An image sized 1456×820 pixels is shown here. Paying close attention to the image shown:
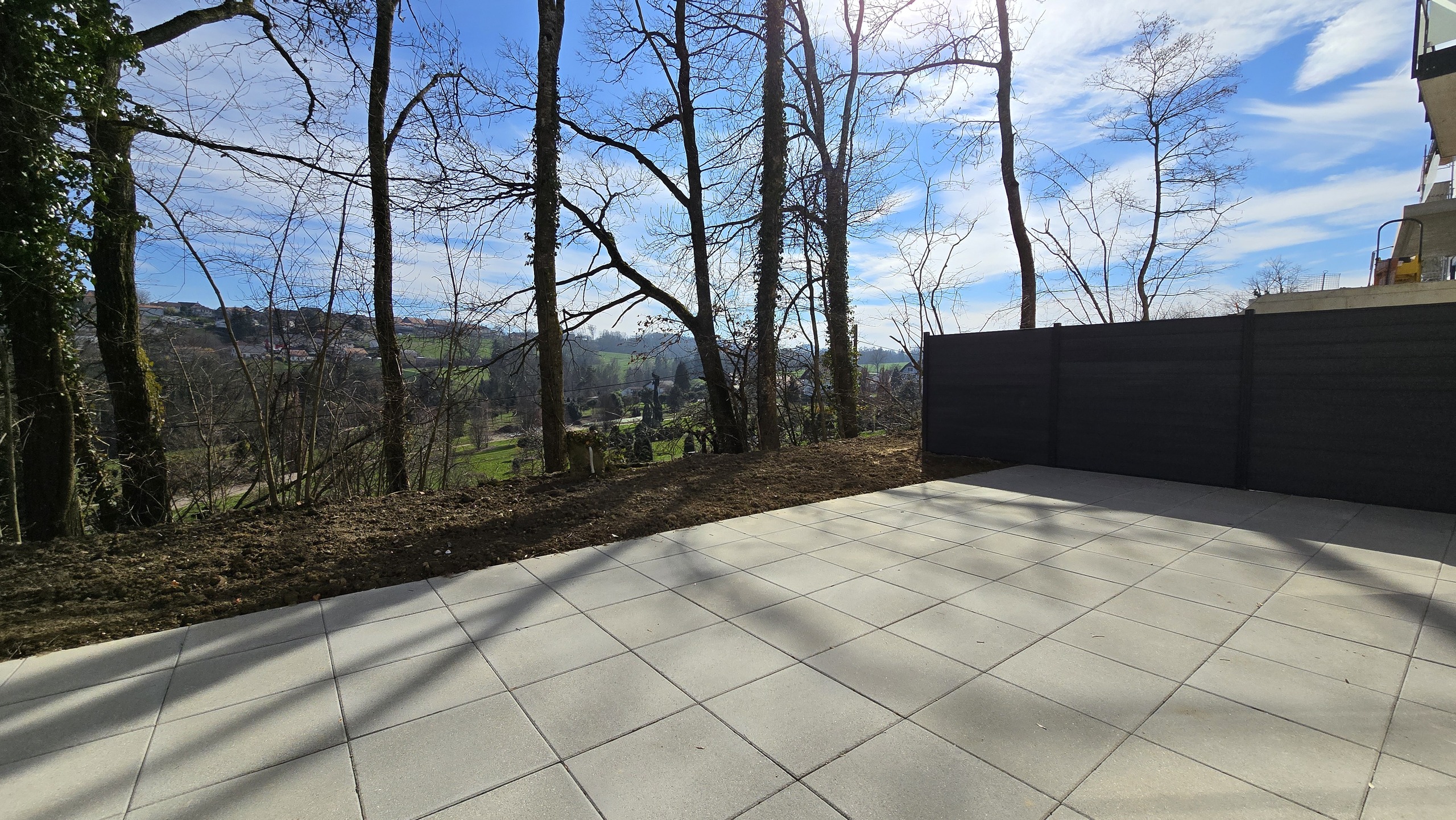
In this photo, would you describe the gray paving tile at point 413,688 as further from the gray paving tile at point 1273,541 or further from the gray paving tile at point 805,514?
the gray paving tile at point 1273,541

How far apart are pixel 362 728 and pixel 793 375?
1063cm

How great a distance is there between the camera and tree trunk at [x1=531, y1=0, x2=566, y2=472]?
7602 millimetres

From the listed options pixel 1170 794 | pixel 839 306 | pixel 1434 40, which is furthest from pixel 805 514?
pixel 1434 40

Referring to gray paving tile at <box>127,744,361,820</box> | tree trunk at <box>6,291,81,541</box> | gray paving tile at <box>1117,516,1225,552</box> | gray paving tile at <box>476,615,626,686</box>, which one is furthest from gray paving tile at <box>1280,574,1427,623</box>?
tree trunk at <box>6,291,81,541</box>

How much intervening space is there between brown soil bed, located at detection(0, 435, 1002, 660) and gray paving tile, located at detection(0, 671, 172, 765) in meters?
0.66

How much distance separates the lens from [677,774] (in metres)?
1.75

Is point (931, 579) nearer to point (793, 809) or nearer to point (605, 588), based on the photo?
point (605, 588)

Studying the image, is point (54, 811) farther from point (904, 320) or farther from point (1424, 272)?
point (1424, 272)

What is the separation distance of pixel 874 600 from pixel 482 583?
7.53ft

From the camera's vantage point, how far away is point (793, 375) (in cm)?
1211

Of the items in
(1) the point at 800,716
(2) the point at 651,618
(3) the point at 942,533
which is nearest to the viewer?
(1) the point at 800,716

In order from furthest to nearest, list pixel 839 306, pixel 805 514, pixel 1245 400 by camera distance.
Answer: pixel 839 306 < pixel 1245 400 < pixel 805 514

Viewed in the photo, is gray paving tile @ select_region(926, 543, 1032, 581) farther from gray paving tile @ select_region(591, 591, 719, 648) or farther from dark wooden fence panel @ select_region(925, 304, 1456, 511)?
dark wooden fence panel @ select_region(925, 304, 1456, 511)

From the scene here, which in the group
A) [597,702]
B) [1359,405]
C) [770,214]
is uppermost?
[770,214]
